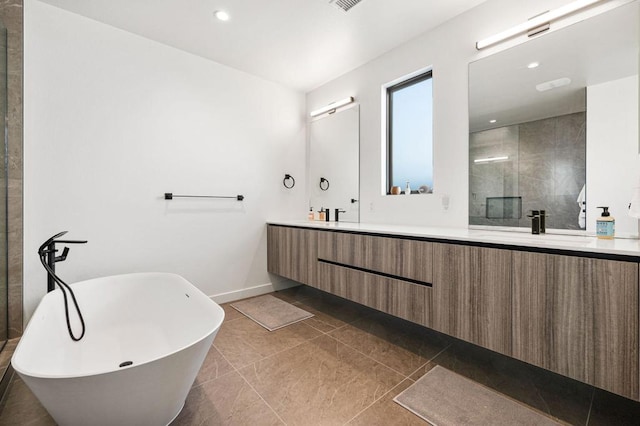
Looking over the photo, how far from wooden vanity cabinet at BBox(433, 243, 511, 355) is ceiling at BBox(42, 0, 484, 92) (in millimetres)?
1833

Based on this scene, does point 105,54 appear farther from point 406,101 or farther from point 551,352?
point 551,352

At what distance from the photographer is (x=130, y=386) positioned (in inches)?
41.8

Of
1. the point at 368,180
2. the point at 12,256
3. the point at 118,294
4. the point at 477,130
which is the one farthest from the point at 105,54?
the point at 477,130

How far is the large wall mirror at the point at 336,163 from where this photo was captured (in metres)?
3.19

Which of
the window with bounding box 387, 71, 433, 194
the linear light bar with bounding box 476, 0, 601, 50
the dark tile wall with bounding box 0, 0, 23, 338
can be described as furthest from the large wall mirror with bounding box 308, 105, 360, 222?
the dark tile wall with bounding box 0, 0, 23, 338

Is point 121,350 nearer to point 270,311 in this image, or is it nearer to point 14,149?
point 270,311

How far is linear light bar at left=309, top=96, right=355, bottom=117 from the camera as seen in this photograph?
320 cm

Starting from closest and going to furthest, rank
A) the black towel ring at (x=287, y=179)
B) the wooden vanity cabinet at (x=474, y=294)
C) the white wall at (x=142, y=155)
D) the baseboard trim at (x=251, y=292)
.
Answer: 1. the wooden vanity cabinet at (x=474, y=294)
2. the white wall at (x=142, y=155)
3. the baseboard trim at (x=251, y=292)
4. the black towel ring at (x=287, y=179)

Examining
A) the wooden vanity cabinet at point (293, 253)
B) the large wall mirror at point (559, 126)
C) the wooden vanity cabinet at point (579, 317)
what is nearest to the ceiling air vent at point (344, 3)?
the large wall mirror at point (559, 126)

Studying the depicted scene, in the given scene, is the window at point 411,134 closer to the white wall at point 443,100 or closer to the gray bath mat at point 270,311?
the white wall at point 443,100

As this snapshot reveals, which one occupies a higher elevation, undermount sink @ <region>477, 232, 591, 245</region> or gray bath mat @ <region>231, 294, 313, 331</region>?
undermount sink @ <region>477, 232, 591, 245</region>

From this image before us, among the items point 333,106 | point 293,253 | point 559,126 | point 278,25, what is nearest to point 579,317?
point 559,126

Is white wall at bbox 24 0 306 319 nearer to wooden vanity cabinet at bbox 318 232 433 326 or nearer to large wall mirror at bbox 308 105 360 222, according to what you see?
large wall mirror at bbox 308 105 360 222

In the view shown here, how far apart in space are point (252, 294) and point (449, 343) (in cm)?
208
